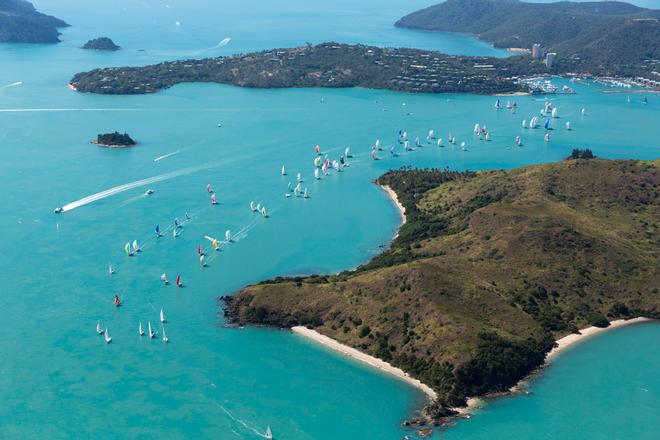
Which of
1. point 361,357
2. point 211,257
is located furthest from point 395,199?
point 361,357

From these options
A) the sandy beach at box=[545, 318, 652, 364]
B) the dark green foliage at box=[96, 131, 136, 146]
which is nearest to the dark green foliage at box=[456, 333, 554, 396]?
the sandy beach at box=[545, 318, 652, 364]

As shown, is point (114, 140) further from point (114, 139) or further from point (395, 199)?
point (395, 199)

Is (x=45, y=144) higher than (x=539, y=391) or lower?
higher

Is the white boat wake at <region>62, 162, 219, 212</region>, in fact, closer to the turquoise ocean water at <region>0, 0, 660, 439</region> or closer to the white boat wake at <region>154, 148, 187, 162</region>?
the turquoise ocean water at <region>0, 0, 660, 439</region>

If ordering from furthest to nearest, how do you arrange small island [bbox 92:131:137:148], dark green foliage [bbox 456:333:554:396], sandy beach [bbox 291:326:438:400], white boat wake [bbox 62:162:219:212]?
small island [bbox 92:131:137:148] → white boat wake [bbox 62:162:219:212] → sandy beach [bbox 291:326:438:400] → dark green foliage [bbox 456:333:554:396]

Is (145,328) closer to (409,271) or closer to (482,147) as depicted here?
(409,271)

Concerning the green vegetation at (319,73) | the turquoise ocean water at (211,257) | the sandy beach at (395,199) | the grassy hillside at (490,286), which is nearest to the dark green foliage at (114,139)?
the turquoise ocean water at (211,257)

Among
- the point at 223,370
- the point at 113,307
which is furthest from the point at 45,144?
the point at 223,370
